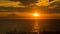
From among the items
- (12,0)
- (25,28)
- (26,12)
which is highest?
(12,0)

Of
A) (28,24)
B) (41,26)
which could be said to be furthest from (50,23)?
(28,24)

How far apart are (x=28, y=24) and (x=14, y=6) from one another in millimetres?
260

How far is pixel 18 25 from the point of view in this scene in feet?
7.04

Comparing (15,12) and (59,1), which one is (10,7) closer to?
(15,12)

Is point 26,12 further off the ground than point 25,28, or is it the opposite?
point 26,12

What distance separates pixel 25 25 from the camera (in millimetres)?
2139

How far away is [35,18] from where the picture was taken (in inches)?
82.6

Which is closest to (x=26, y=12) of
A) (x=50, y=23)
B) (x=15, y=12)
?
(x=15, y=12)

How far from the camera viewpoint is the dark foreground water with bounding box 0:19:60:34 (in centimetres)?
211

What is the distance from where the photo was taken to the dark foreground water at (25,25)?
2.11 metres

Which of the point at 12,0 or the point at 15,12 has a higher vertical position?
the point at 12,0

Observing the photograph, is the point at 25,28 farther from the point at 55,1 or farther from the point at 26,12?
the point at 55,1

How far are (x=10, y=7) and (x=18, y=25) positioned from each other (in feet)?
0.73

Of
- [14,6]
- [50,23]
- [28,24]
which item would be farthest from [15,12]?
[50,23]
